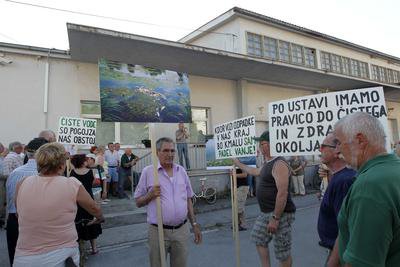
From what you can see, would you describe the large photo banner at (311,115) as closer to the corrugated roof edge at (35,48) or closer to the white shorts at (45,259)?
the white shorts at (45,259)

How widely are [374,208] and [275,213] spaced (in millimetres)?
2597

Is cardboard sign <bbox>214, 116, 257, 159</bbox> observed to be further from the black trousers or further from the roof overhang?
the roof overhang

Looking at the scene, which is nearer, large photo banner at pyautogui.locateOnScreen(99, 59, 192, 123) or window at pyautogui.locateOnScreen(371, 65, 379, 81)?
large photo banner at pyautogui.locateOnScreen(99, 59, 192, 123)

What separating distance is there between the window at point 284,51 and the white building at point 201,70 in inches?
2.2

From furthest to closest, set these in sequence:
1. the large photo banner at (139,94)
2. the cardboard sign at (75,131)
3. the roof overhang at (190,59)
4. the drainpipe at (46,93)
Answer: the drainpipe at (46,93), the roof overhang at (190,59), the cardboard sign at (75,131), the large photo banner at (139,94)

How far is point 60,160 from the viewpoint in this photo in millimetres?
2967

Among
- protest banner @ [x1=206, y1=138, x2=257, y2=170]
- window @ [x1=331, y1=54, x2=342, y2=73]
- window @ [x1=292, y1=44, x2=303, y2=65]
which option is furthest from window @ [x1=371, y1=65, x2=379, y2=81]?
protest banner @ [x1=206, y1=138, x2=257, y2=170]

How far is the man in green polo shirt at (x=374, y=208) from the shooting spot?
1552 millimetres

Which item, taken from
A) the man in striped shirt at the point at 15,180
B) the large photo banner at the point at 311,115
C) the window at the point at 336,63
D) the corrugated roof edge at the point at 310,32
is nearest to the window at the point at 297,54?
the corrugated roof edge at the point at 310,32

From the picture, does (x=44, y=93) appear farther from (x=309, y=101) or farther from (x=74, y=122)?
(x=309, y=101)

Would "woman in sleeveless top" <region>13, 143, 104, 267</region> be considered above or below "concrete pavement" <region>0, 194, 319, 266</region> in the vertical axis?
above

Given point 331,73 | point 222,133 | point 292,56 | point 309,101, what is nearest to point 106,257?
point 222,133

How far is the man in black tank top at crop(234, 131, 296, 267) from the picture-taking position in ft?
13.4

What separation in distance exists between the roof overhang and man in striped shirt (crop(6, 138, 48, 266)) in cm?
701
